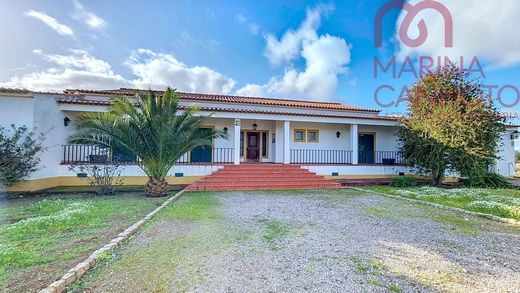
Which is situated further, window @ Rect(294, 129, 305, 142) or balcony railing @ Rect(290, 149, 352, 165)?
window @ Rect(294, 129, 305, 142)

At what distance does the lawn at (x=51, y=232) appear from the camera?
3.50m

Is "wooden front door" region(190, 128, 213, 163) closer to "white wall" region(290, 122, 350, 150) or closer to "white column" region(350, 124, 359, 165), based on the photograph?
"white wall" region(290, 122, 350, 150)

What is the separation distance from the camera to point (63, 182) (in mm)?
12008

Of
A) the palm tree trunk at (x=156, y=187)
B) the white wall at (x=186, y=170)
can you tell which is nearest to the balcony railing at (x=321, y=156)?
the white wall at (x=186, y=170)

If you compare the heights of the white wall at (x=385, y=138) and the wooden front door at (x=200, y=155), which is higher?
the white wall at (x=385, y=138)

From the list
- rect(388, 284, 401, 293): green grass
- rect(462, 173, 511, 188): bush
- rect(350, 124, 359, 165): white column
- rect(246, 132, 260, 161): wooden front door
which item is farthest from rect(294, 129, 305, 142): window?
rect(388, 284, 401, 293): green grass

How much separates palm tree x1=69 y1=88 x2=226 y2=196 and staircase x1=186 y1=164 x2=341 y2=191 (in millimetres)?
2046

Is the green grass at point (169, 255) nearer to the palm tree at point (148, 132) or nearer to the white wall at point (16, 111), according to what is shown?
the palm tree at point (148, 132)

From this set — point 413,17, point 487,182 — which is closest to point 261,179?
point 413,17

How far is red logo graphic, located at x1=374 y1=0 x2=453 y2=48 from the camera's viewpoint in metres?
12.6

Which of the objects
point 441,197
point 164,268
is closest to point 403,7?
point 441,197

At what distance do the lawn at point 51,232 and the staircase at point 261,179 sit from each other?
3417 millimetres

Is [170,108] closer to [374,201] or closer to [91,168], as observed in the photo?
[91,168]

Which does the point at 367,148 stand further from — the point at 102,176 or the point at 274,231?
the point at 102,176
